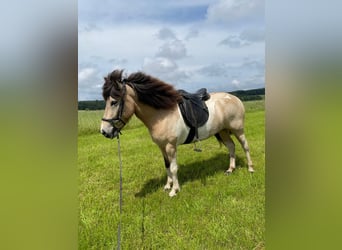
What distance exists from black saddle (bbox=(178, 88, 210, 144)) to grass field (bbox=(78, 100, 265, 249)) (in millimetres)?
507

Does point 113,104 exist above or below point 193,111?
above

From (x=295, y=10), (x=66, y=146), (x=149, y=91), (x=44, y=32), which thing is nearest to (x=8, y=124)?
(x=66, y=146)

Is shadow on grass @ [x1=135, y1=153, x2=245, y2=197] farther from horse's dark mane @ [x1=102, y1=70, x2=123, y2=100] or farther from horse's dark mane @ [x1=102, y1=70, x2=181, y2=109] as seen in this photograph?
horse's dark mane @ [x1=102, y1=70, x2=123, y2=100]

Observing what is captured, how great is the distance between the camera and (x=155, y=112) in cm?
282

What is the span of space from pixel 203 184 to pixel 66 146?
2.21 m

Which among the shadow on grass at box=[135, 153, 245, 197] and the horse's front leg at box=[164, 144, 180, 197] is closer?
the horse's front leg at box=[164, 144, 180, 197]

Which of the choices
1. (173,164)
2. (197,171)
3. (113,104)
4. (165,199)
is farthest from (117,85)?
(197,171)

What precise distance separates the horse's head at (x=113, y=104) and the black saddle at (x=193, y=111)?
2.18ft

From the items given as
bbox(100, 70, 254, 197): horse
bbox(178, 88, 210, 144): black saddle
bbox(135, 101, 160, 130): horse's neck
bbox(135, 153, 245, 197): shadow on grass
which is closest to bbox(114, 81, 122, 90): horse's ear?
bbox(100, 70, 254, 197): horse

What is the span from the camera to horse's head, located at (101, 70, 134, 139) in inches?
99.0

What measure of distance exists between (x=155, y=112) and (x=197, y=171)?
947 mm

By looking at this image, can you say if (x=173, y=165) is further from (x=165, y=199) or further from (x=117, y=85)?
(x=117, y=85)

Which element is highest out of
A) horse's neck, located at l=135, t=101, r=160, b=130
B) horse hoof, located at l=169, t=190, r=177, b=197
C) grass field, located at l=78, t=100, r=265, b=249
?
horse's neck, located at l=135, t=101, r=160, b=130

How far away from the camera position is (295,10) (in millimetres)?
740
